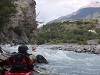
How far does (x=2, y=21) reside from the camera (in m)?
44.2

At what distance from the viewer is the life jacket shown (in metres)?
11.3

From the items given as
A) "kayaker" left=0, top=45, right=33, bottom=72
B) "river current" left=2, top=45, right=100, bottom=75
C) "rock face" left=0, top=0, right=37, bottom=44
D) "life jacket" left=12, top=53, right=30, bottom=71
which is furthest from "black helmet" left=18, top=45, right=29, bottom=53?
"rock face" left=0, top=0, right=37, bottom=44

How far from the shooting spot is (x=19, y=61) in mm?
11359

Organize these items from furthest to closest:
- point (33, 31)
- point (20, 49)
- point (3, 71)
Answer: point (33, 31), point (3, 71), point (20, 49)

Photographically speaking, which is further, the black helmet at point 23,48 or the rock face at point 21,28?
the rock face at point 21,28

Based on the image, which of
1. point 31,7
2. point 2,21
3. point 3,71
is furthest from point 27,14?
point 3,71

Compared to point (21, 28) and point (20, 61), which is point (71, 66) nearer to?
point (20, 61)

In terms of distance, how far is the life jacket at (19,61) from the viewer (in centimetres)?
1134

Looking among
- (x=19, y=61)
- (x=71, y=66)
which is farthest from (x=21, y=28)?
(x=19, y=61)

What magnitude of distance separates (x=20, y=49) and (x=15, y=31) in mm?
57213

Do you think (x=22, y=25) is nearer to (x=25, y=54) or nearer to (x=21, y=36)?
(x=21, y=36)

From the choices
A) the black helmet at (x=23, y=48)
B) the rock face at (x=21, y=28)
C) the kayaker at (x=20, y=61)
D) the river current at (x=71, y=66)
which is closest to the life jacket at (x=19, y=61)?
the kayaker at (x=20, y=61)

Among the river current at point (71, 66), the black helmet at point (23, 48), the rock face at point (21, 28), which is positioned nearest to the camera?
the black helmet at point (23, 48)

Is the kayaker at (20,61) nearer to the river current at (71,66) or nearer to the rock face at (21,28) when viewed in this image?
the river current at (71,66)
